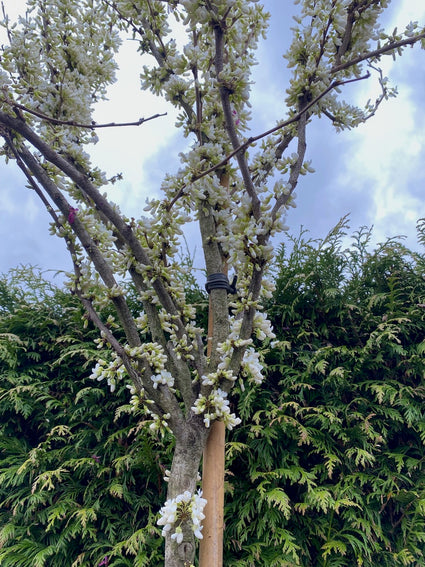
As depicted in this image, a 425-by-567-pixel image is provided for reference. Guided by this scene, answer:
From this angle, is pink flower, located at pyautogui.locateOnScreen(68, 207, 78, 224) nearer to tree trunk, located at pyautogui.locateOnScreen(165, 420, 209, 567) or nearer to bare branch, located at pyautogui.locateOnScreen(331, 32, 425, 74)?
tree trunk, located at pyautogui.locateOnScreen(165, 420, 209, 567)

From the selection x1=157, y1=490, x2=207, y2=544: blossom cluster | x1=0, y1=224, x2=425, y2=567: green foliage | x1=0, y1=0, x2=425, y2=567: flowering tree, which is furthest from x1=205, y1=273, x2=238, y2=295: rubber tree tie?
x1=0, y1=224, x2=425, y2=567: green foliage

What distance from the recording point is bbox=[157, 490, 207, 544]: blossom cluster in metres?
1.10

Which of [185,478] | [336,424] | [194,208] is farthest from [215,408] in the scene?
[336,424]

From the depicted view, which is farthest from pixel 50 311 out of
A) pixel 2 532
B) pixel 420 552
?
pixel 420 552

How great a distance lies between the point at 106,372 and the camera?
133cm

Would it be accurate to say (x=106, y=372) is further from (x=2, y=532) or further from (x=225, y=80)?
(x=2, y=532)

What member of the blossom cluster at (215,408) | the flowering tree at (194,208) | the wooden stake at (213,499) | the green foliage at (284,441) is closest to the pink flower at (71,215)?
the flowering tree at (194,208)

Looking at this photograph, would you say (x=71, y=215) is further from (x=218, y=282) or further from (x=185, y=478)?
(x=185, y=478)

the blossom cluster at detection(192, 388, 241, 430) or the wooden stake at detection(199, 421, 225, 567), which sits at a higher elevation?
the blossom cluster at detection(192, 388, 241, 430)

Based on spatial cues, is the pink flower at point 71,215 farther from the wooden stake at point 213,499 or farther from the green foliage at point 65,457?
the green foliage at point 65,457

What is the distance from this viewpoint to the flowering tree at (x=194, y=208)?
1.15 metres

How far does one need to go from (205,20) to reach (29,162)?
0.78m

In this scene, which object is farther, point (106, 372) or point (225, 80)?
point (106, 372)

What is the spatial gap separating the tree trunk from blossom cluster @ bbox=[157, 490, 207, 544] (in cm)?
1
